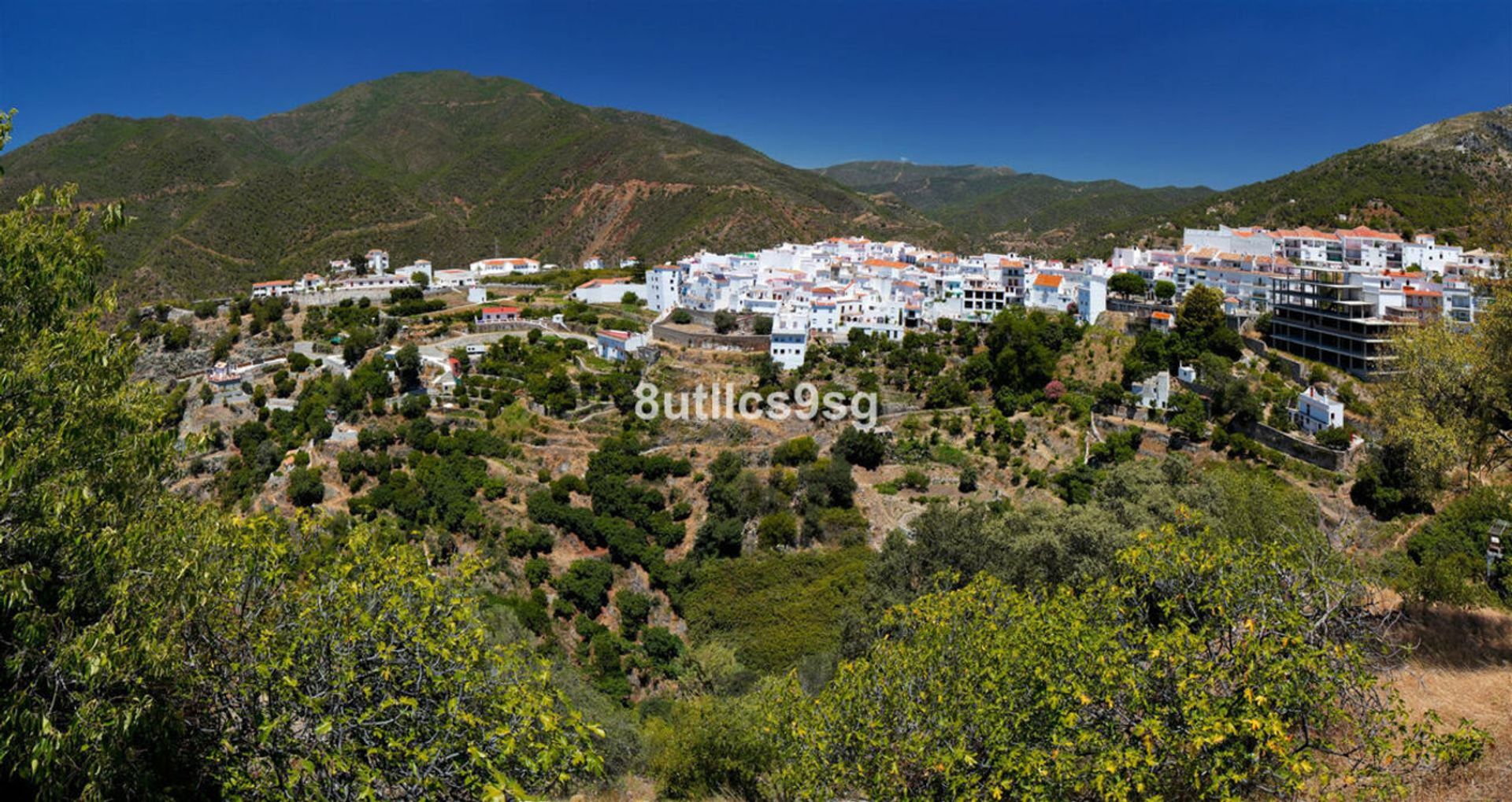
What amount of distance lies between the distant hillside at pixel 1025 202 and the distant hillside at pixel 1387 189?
14.5 meters

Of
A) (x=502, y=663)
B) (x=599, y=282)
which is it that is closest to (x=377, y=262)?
(x=599, y=282)

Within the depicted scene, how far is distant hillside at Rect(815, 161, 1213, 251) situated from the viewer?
93.0m

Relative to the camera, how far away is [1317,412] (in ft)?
88.0

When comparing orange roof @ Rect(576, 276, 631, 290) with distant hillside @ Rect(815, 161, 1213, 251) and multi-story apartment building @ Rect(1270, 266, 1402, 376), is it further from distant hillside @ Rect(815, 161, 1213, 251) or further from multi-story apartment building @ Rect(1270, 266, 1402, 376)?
distant hillside @ Rect(815, 161, 1213, 251)

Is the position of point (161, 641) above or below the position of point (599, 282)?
below

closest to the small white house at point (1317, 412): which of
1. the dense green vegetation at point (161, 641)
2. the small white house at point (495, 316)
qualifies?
the dense green vegetation at point (161, 641)

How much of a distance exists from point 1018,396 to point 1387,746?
28826 mm

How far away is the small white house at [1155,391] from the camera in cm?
3153

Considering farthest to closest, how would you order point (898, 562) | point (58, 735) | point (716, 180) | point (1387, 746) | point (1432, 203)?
1. point (716, 180)
2. point (1432, 203)
3. point (898, 562)
4. point (1387, 746)
5. point (58, 735)

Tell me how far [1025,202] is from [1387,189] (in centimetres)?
7704

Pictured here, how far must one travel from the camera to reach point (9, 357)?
218 inches

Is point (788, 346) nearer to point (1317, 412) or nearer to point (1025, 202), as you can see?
point (1317, 412)

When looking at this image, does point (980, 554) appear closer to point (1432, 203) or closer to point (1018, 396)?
point (1018, 396)

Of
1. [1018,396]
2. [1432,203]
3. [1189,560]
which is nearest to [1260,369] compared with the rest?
[1018,396]
